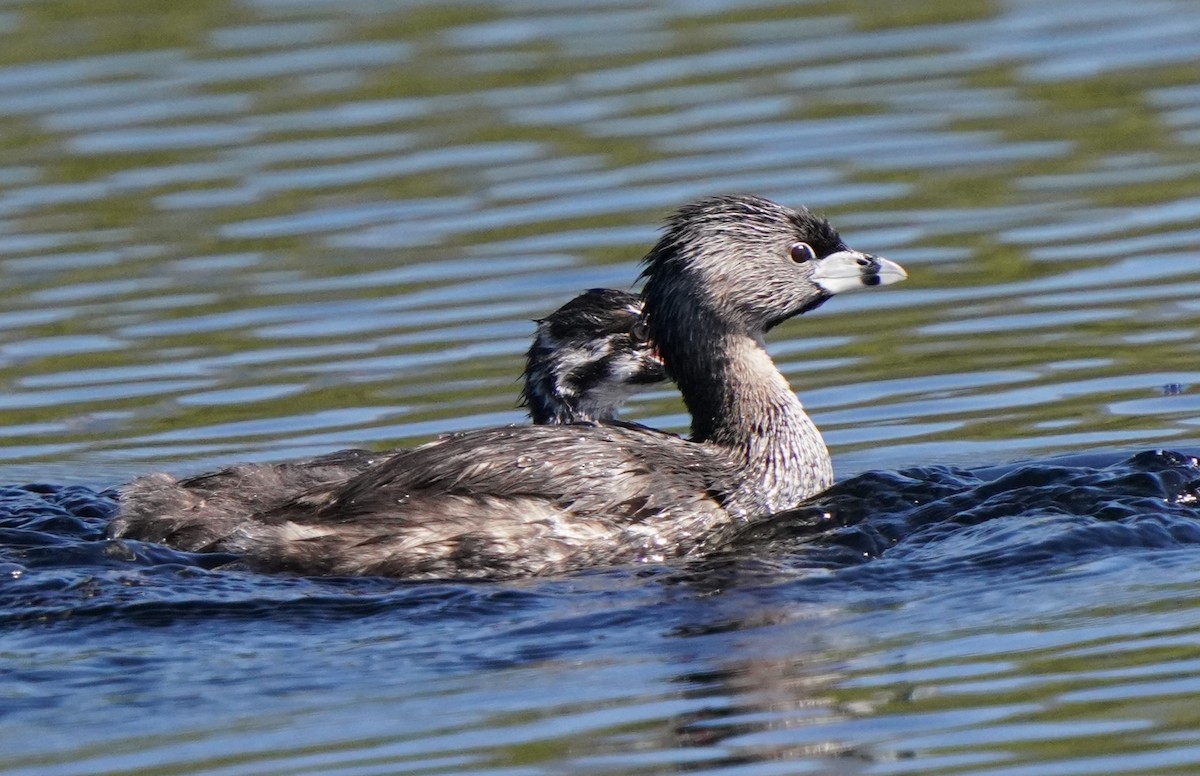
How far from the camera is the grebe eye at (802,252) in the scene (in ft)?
37.9

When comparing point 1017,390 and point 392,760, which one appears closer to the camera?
point 392,760

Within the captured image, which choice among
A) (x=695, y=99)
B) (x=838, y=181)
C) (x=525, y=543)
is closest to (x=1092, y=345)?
(x=838, y=181)

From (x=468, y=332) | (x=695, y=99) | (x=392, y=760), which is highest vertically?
(x=695, y=99)

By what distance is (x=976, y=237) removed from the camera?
50.0 ft

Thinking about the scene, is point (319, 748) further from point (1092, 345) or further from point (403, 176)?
point (403, 176)

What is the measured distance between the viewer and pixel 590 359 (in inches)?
476

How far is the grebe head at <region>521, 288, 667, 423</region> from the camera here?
1207 cm

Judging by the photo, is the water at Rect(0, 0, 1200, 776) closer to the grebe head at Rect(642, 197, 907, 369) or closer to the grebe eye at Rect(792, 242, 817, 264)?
the grebe head at Rect(642, 197, 907, 369)

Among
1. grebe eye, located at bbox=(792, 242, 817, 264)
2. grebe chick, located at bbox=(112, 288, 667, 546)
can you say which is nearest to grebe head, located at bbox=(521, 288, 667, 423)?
grebe chick, located at bbox=(112, 288, 667, 546)

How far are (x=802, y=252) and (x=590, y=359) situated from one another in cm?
129

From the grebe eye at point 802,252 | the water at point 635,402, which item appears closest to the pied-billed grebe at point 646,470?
the grebe eye at point 802,252

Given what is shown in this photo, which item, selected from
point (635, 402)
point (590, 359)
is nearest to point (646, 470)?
point (590, 359)

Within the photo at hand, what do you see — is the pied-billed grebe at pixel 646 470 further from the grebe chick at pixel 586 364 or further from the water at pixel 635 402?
the grebe chick at pixel 586 364

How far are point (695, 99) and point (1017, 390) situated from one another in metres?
5.93
